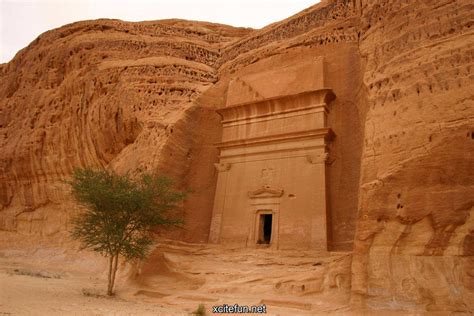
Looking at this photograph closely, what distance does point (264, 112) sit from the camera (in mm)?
13812

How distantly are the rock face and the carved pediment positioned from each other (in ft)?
5.30

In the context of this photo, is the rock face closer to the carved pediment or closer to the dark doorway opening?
the carved pediment

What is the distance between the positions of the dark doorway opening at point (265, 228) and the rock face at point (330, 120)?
6.85 feet

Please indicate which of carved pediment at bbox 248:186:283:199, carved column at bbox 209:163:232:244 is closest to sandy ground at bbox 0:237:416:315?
carved column at bbox 209:163:232:244

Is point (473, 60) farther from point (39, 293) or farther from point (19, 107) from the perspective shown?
point (19, 107)

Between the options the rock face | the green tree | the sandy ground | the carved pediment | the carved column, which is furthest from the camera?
the carved column

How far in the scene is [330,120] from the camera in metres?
12.8

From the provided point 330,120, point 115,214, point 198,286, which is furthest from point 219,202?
point 330,120

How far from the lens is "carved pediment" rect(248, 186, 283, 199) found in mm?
12250

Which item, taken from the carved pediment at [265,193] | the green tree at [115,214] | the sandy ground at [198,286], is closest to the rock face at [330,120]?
the sandy ground at [198,286]

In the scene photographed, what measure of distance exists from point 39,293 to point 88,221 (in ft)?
6.52

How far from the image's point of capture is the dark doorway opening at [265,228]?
40.4 feet

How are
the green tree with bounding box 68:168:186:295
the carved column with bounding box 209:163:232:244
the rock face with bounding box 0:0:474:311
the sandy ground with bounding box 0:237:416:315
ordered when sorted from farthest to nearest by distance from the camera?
the carved column with bounding box 209:163:232:244
the green tree with bounding box 68:168:186:295
the sandy ground with bounding box 0:237:416:315
the rock face with bounding box 0:0:474:311

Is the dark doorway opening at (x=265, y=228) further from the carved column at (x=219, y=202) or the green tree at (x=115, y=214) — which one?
the green tree at (x=115, y=214)
